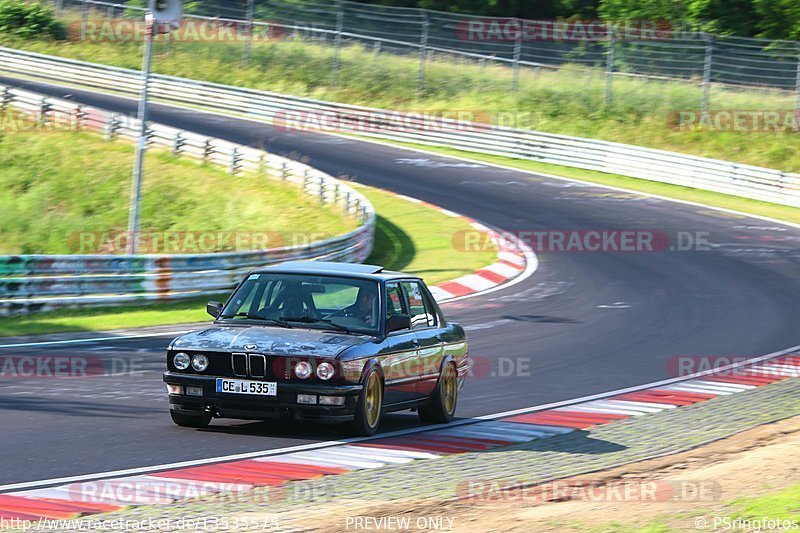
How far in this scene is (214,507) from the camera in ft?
22.1

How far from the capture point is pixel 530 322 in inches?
657

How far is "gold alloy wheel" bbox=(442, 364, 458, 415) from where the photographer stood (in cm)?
1033

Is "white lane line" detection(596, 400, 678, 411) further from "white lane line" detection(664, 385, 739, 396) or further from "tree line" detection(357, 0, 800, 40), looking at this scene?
"tree line" detection(357, 0, 800, 40)

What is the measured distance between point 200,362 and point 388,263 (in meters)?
13.9

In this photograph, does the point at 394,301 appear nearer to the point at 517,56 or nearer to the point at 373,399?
the point at 373,399

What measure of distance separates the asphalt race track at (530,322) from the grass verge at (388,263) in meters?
1.16

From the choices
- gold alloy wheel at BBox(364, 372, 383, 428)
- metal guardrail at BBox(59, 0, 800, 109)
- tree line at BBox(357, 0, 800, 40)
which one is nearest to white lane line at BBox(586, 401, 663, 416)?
gold alloy wheel at BBox(364, 372, 383, 428)

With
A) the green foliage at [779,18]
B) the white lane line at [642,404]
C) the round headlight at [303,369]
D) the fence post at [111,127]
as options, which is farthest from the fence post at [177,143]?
the green foliage at [779,18]

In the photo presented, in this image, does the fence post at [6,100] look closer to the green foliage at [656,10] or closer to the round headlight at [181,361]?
the round headlight at [181,361]

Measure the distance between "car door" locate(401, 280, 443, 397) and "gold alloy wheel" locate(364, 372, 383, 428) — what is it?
0.68m

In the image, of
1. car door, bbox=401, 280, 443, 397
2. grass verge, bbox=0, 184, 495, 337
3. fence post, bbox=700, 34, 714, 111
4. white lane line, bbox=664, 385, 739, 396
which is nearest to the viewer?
car door, bbox=401, 280, 443, 397

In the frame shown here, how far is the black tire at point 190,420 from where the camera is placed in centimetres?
910

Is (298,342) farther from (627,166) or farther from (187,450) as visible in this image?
(627,166)

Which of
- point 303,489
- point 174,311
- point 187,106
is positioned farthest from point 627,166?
point 303,489
